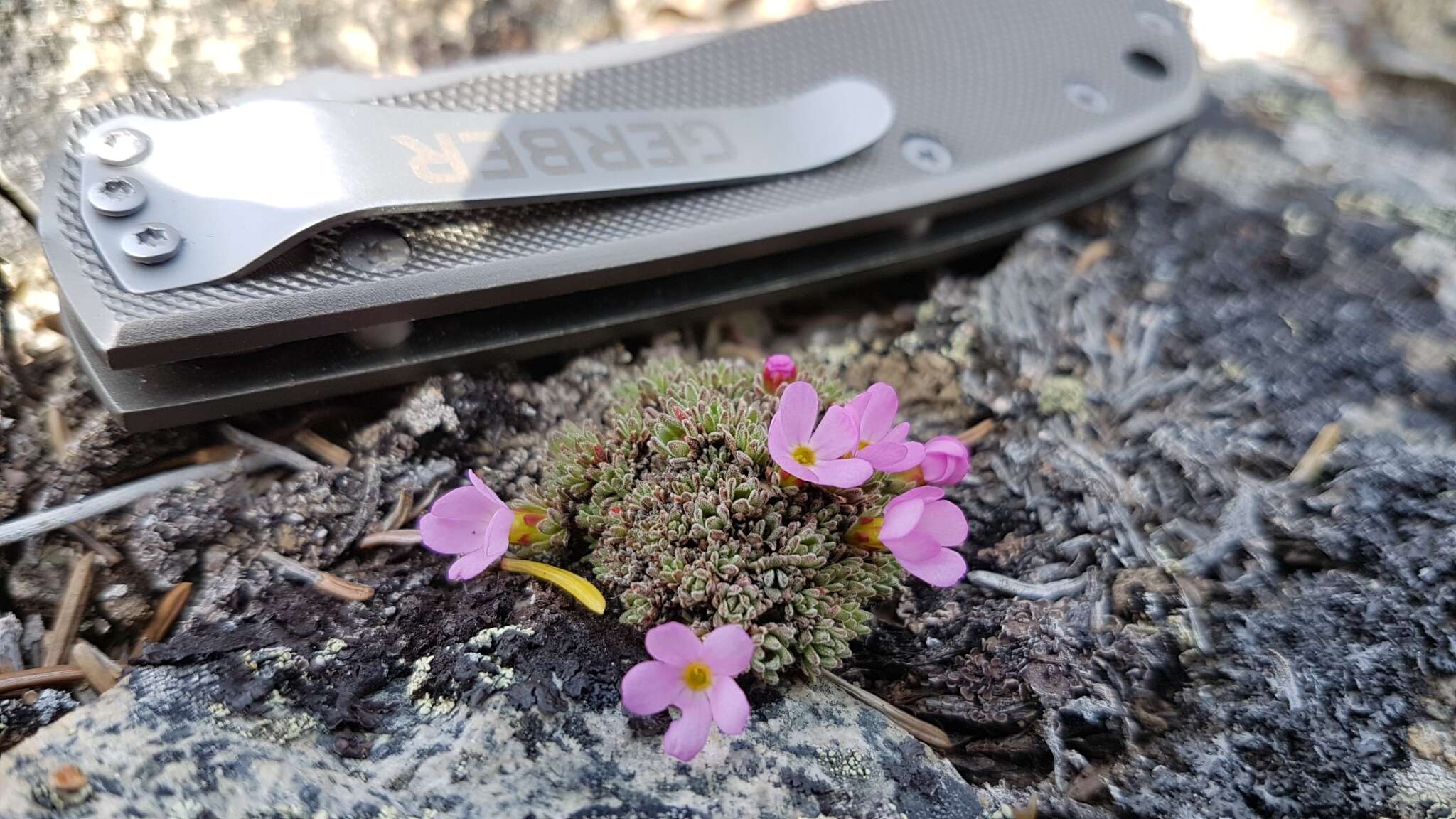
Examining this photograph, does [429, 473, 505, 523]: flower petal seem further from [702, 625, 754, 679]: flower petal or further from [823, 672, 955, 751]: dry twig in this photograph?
[823, 672, 955, 751]: dry twig

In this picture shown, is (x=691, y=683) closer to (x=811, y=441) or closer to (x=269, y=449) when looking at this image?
(x=811, y=441)

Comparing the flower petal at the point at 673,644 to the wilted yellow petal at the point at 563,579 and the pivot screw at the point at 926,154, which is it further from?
the pivot screw at the point at 926,154

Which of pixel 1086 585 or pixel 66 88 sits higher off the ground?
pixel 66 88

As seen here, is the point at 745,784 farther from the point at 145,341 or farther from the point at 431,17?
the point at 431,17

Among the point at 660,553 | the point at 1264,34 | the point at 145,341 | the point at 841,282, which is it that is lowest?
the point at 1264,34

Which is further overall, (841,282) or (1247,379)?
(841,282)

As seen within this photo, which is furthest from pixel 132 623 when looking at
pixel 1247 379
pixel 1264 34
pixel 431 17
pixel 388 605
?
pixel 1264 34
